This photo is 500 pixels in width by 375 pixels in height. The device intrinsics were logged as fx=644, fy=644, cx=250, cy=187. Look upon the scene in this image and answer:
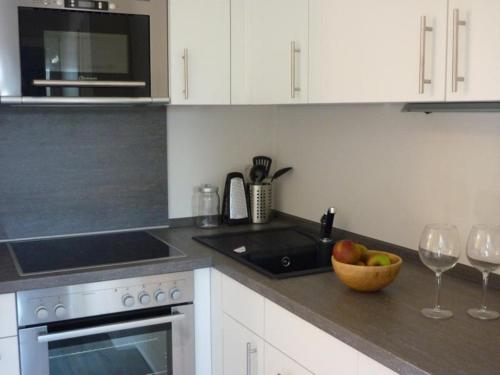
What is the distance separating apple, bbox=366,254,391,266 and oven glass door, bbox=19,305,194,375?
80 cm

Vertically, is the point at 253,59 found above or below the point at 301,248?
above

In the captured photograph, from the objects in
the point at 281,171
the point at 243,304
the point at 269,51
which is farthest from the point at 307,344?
the point at 281,171

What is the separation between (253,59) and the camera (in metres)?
2.68

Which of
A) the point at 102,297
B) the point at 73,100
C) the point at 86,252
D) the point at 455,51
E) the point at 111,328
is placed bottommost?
the point at 111,328

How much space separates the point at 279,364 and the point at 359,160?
965 mm

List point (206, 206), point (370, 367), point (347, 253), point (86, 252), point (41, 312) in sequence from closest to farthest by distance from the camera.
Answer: point (370, 367) < point (347, 253) < point (41, 312) < point (86, 252) < point (206, 206)

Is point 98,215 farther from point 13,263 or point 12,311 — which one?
point 12,311

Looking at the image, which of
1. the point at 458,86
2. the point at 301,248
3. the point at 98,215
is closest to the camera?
the point at 458,86

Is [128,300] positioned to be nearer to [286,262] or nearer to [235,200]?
[286,262]

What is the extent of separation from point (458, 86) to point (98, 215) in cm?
177

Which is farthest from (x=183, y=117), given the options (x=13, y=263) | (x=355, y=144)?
(x=13, y=263)

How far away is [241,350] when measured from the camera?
227 cm

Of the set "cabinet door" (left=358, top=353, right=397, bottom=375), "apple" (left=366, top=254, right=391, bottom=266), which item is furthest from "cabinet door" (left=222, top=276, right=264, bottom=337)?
"cabinet door" (left=358, top=353, right=397, bottom=375)

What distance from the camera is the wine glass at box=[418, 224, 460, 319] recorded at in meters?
1.78
